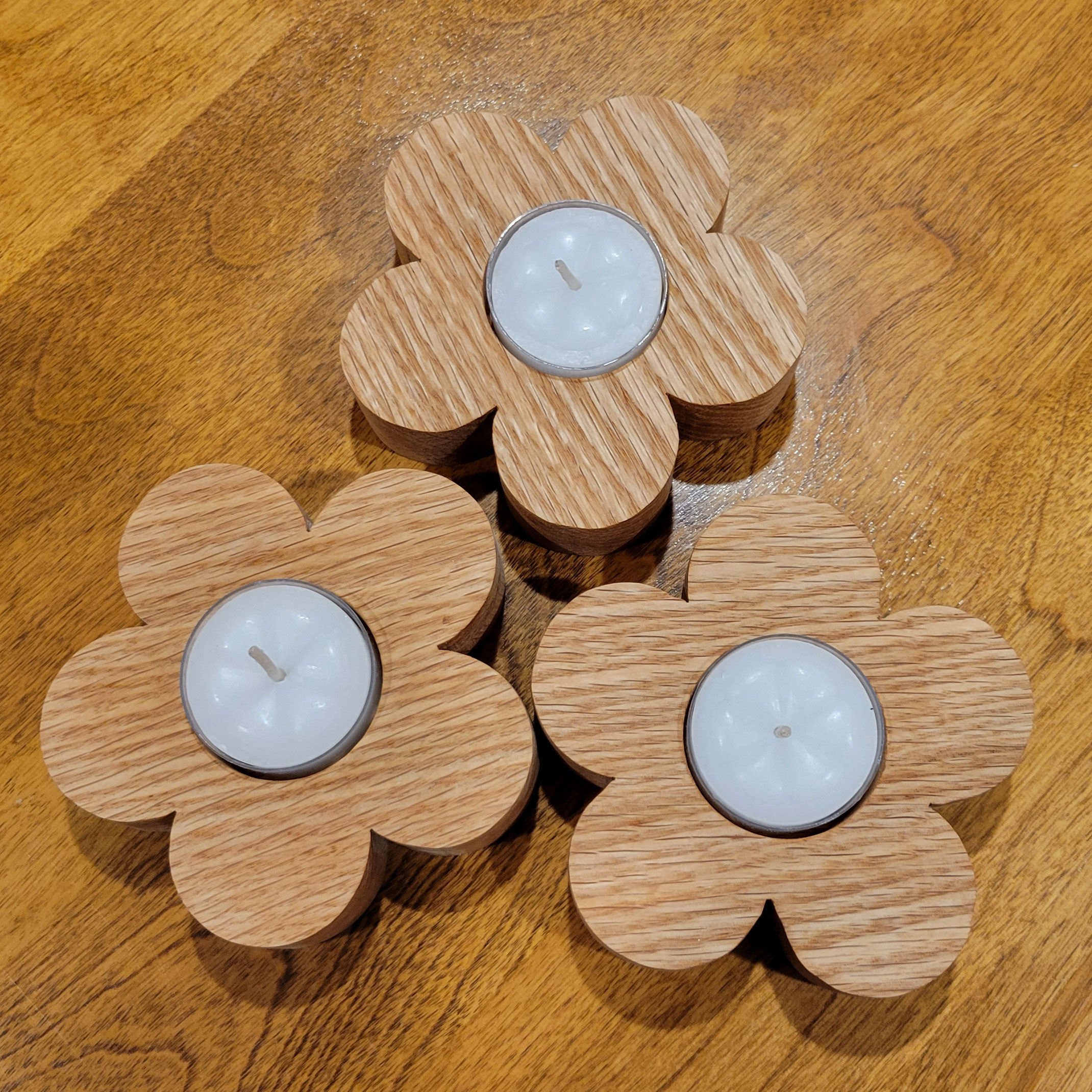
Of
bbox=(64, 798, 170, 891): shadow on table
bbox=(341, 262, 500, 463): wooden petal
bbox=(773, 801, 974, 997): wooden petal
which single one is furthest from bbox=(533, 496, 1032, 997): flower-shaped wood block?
bbox=(64, 798, 170, 891): shadow on table

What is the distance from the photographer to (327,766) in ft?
1.51

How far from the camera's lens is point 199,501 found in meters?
0.49

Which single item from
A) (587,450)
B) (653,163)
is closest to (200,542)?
(587,450)

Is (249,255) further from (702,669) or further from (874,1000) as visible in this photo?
(874,1000)

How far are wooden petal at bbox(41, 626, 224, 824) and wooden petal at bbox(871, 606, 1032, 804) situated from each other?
298mm

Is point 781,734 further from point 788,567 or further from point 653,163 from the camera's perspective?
point 653,163

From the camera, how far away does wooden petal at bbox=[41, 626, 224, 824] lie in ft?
1.53

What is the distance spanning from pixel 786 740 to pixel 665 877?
78 mm

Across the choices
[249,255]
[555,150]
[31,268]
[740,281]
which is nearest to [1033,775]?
[740,281]

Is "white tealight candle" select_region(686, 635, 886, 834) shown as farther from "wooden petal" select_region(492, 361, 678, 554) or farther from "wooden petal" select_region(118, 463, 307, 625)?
"wooden petal" select_region(118, 463, 307, 625)

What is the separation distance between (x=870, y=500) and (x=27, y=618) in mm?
442

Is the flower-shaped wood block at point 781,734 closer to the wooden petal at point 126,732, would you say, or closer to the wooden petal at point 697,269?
the wooden petal at point 697,269

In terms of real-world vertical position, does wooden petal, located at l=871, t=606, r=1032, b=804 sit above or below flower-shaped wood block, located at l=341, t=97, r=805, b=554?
below

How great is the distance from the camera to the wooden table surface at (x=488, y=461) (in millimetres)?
501
